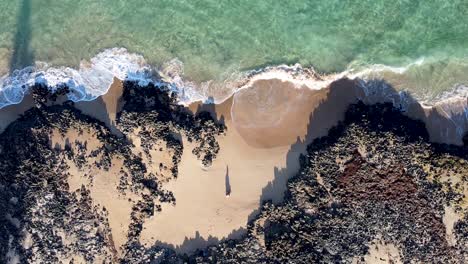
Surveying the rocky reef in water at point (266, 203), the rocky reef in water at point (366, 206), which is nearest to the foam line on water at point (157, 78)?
the rocky reef in water at point (266, 203)

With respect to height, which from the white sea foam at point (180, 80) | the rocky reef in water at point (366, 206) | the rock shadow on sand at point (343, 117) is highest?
the white sea foam at point (180, 80)

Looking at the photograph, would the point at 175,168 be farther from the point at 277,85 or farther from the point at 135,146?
the point at 277,85

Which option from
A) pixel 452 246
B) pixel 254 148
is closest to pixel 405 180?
pixel 452 246

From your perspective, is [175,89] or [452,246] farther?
[175,89]

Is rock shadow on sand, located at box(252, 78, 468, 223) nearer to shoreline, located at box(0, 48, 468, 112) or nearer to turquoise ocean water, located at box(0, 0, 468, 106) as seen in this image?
shoreline, located at box(0, 48, 468, 112)

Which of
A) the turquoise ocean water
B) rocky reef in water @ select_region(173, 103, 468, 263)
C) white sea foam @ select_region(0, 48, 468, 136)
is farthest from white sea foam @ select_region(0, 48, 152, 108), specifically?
rocky reef in water @ select_region(173, 103, 468, 263)

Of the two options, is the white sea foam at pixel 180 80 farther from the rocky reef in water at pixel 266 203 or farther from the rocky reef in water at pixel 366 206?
the rocky reef in water at pixel 366 206
